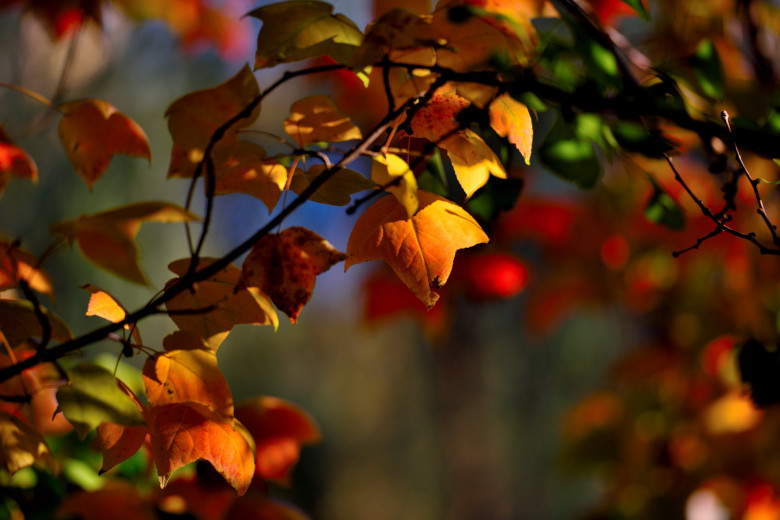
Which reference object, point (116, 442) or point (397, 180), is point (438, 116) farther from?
point (116, 442)

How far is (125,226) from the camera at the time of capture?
26 centimetres

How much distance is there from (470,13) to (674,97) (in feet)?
0.46

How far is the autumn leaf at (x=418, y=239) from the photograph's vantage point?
0.34m

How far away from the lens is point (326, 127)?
0.36 m

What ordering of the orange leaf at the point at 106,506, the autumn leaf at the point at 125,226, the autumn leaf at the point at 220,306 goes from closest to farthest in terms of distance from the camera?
1. the autumn leaf at the point at 125,226
2. the autumn leaf at the point at 220,306
3. the orange leaf at the point at 106,506

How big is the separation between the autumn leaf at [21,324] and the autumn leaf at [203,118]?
12 centimetres

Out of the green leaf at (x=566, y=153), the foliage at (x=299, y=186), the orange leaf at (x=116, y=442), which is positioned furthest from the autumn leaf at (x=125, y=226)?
the green leaf at (x=566, y=153)

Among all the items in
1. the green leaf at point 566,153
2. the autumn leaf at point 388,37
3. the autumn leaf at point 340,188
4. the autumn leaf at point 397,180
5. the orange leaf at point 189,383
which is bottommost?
the orange leaf at point 189,383

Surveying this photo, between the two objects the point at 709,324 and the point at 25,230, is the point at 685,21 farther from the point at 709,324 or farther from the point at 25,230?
the point at 25,230

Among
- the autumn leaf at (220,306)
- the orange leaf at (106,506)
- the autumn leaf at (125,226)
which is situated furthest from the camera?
the orange leaf at (106,506)

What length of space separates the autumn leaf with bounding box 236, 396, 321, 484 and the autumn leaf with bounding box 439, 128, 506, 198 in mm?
268

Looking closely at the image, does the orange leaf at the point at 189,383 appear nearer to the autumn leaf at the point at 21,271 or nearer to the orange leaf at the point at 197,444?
the orange leaf at the point at 197,444

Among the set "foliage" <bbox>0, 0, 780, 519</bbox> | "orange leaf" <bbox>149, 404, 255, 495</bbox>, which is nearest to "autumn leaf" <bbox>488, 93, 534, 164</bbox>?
"foliage" <bbox>0, 0, 780, 519</bbox>

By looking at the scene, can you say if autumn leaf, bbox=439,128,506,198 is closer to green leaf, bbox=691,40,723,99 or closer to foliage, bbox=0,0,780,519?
foliage, bbox=0,0,780,519
